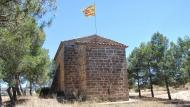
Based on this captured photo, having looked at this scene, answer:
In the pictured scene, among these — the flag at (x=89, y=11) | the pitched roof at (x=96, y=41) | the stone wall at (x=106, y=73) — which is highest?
the flag at (x=89, y=11)

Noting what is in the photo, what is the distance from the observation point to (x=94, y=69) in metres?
28.3

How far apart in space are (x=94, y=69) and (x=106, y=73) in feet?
3.82

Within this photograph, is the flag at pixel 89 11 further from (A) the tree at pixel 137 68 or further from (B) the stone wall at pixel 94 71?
(A) the tree at pixel 137 68

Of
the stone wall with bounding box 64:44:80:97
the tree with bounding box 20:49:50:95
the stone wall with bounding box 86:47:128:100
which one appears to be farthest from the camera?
the tree with bounding box 20:49:50:95

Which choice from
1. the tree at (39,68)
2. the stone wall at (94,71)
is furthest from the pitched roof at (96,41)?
the tree at (39,68)

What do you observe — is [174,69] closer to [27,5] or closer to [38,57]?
[38,57]

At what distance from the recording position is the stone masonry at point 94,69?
2822 cm

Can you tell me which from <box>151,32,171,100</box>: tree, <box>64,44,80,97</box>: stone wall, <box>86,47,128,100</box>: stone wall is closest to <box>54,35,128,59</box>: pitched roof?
<box>86,47,128,100</box>: stone wall

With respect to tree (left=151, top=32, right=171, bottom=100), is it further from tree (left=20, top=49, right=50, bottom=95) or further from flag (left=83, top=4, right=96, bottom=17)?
tree (left=20, top=49, right=50, bottom=95)

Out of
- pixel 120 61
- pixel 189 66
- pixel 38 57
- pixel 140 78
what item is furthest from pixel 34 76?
pixel 189 66

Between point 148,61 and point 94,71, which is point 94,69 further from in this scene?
point 148,61

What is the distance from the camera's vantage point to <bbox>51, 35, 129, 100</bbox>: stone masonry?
1111 inches

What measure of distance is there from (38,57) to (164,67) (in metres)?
16.6

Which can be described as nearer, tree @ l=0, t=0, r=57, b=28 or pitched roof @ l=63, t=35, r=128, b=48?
tree @ l=0, t=0, r=57, b=28
